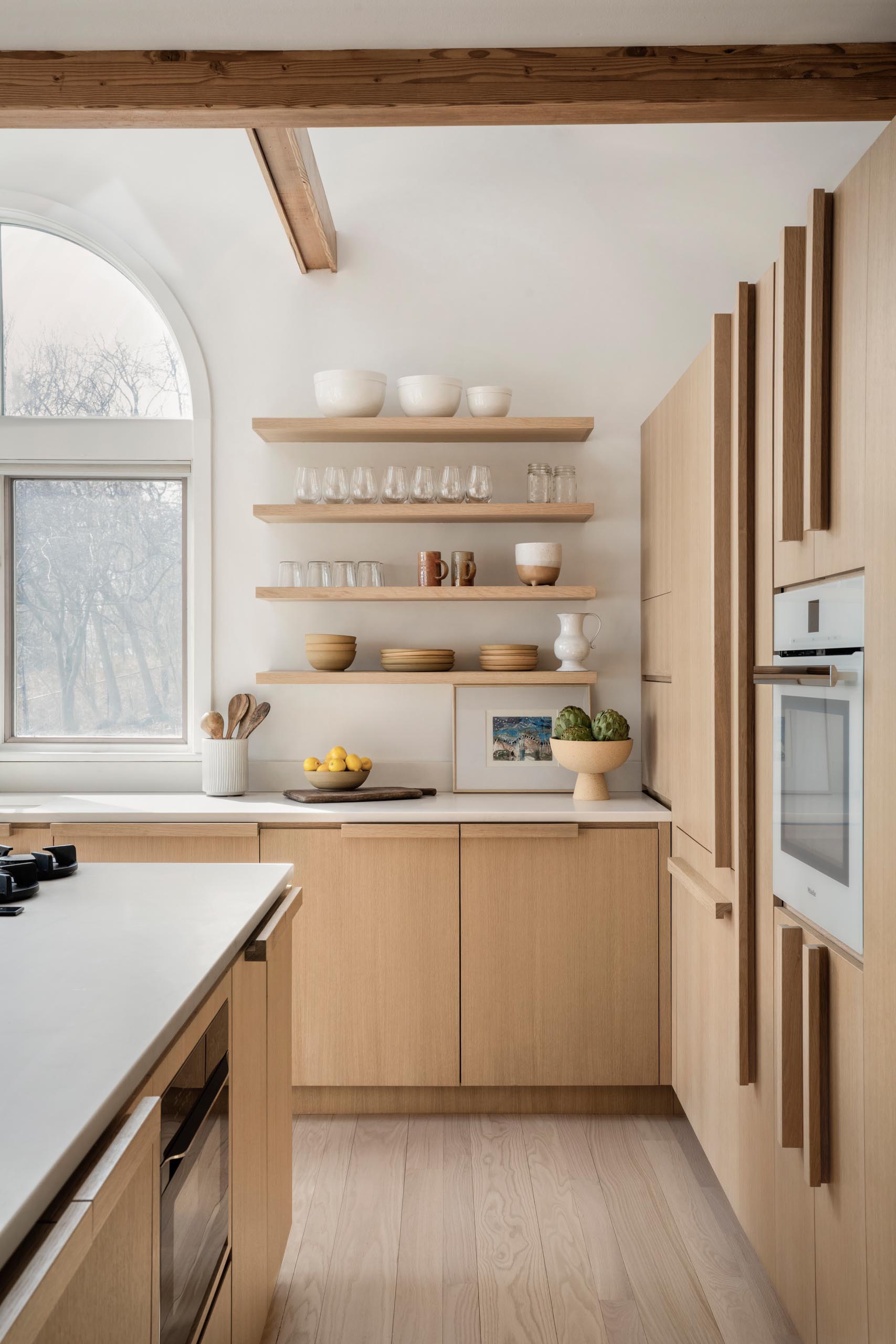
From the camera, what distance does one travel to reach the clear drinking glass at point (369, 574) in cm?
333

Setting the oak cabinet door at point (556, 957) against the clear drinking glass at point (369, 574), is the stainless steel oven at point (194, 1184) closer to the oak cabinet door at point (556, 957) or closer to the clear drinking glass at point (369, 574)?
the oak cabinet door at point (556, 957)

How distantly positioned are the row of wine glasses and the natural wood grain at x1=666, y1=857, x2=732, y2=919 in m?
1.32

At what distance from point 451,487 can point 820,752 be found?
183 cm

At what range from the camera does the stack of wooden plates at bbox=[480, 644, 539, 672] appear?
3.29 metres

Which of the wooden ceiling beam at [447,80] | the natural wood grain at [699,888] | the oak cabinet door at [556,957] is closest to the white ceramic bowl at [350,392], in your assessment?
the wooden ceiling beam at [447,80]

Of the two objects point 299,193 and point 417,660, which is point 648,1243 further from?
point 299,193

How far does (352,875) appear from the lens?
295 cm

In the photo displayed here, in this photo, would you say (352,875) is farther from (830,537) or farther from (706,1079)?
(830,537)

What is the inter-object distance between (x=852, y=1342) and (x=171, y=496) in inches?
123

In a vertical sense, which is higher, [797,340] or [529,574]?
[797,340]

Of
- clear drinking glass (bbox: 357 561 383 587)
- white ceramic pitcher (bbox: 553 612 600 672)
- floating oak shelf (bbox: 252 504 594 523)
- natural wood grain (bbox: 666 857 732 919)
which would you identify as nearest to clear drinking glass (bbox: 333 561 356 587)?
clear drinking glass (bbox: 357 561 383 587)

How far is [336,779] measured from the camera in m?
3.25

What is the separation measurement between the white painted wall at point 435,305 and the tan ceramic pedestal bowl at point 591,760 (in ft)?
0.91

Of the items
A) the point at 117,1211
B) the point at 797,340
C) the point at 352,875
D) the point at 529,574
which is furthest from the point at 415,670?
the point at 117,1211
